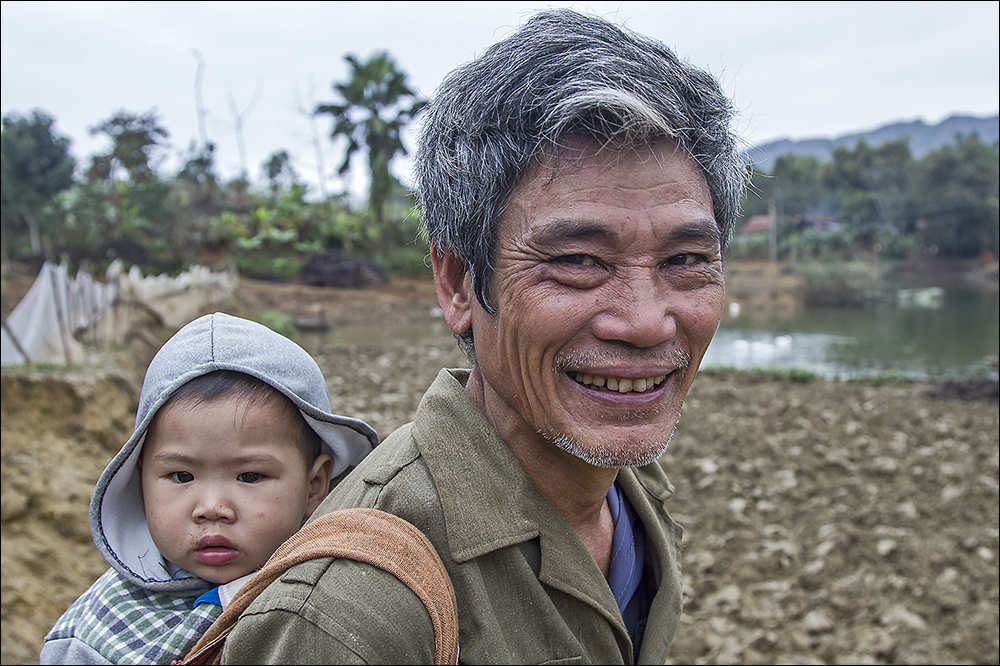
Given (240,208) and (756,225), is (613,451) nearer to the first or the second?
(240,208)

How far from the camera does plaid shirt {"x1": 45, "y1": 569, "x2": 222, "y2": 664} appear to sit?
1.38m

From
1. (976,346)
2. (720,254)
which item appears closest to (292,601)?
(720,254)

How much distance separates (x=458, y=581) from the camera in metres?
1.12

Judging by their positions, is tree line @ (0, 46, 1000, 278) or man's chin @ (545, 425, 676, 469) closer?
man's chin @ (545, 425, 676, 469)

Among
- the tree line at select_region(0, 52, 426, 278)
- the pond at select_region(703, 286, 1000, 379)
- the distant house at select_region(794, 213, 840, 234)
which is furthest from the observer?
Result: the distant house at select_region(794, 213, 840, 234)

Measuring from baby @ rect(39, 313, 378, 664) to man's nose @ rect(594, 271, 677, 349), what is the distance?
Result: 66cm

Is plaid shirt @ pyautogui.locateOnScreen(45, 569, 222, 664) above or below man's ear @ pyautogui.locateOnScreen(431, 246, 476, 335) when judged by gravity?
below

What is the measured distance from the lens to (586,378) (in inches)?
50.2

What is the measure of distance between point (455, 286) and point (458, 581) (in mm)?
580

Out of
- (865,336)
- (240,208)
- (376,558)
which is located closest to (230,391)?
(376,558)

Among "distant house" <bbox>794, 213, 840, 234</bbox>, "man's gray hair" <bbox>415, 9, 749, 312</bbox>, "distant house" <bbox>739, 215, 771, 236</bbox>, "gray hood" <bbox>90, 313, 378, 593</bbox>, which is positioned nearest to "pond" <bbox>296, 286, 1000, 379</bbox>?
"man's gray hair" <bbox>415, 9, 749, 312</bbox>

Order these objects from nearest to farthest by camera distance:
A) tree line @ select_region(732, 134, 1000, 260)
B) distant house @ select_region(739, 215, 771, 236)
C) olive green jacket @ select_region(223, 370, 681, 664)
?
olive green jacket @ select_region(223, 370, 681, 664), tree line @ select_region(732, 134, 1000, 260), distant house @ select_region(739, 215, 771, 236)

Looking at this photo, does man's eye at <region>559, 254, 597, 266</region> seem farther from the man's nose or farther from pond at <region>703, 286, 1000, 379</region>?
pond at <region>703, 286, 1000, 379</region>

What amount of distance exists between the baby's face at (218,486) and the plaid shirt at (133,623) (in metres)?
0.09
